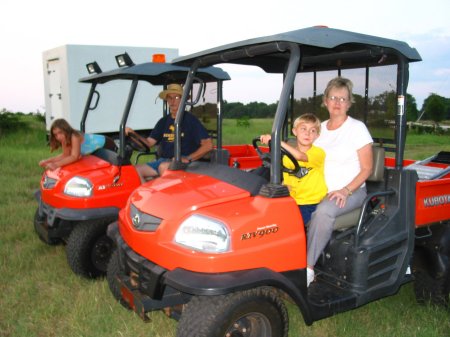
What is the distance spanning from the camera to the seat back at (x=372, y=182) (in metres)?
3.17

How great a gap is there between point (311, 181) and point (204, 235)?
1.01 metres

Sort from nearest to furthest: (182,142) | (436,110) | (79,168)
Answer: (79,168), (182,142), (436,110)

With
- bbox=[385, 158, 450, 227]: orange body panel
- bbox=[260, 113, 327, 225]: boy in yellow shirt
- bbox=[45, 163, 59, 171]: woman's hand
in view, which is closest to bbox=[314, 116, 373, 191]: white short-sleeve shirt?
bbox=[260, 113, 327, 225]: boy in yellow shirt

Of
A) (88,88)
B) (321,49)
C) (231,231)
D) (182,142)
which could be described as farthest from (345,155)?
(88,88)

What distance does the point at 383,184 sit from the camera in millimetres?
3373

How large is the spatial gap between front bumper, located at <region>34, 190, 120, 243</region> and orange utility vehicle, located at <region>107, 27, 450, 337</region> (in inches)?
35.0

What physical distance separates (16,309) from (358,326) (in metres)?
2.68

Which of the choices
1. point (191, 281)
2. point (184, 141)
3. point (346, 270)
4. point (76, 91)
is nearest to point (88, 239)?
point (184, 141)

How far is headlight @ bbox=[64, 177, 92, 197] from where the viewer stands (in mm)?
4168

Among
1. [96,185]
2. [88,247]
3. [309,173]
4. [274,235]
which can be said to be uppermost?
[309,173]

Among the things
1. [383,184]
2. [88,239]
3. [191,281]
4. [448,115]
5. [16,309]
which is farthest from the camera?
[448,115]

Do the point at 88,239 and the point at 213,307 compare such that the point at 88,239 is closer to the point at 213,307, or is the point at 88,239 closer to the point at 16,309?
the point at 16,309

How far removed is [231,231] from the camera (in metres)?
2.46

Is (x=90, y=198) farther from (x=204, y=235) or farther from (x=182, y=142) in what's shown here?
(x=204, y=235)
